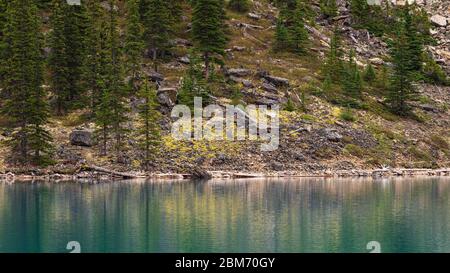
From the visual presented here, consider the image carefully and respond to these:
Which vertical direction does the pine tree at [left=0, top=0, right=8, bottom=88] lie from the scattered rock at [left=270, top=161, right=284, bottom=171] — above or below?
above

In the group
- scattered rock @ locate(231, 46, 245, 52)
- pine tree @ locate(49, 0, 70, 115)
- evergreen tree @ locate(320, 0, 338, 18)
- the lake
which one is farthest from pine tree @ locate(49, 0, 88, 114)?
evergreen tree @ locate(320, 0, 338, 18)

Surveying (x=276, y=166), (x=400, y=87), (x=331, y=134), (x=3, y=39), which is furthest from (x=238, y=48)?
(x=3, y=39)

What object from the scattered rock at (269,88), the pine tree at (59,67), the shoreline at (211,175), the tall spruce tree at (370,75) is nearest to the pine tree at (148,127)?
the shoreline at (211,175)

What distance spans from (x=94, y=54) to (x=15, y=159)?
19232mm

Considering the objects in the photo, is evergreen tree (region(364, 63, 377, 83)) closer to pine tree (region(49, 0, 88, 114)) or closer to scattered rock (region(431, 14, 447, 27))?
scattered rock (region(431, 14, 447, 27))

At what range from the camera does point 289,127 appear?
8444 cm

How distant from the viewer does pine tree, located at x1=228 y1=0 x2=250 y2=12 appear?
12169cm

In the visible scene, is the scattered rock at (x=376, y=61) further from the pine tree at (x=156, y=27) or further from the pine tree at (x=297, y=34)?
the pine tree at (x=156, y=27)

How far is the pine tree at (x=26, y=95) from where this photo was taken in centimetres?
7506

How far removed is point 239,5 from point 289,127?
43.9m

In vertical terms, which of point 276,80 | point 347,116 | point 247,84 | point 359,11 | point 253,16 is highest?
point 359,11

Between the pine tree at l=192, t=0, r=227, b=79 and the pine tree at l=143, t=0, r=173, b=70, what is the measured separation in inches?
225

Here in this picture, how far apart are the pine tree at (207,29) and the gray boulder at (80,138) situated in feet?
70.3

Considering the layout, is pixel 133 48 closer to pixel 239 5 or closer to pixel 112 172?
pixel 112 172
